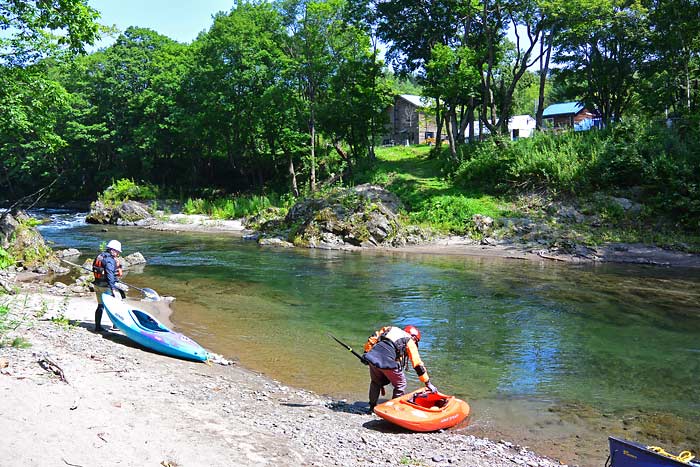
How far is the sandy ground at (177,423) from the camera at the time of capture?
5863 mm

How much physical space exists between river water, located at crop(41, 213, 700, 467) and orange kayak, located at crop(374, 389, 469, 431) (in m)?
0.55

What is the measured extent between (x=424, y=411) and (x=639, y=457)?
10.1ft

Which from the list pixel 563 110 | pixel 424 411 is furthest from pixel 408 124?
pixel 424 411

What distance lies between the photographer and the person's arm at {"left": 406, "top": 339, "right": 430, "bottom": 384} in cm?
816

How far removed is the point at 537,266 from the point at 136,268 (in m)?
16.1

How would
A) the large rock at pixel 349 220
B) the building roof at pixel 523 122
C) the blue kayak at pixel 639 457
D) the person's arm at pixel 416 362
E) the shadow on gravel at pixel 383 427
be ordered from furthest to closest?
the building roof at pixel 523 122
the large rock at pixel 349 220
the person's arm at pixel 416 362
the shadow on gravel at pixel 383 427
the blue kayak at pixel 639 457

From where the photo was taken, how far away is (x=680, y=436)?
821cm

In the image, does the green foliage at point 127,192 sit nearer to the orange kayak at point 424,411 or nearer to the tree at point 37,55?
the tree at point 37,55

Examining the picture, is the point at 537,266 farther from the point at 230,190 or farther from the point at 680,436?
the point at 230,190

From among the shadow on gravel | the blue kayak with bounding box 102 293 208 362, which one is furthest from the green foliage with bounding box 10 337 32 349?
the shadow on gravel

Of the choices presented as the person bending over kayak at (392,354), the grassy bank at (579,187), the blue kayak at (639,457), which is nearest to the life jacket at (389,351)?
the person bending over kayak at (392,354)

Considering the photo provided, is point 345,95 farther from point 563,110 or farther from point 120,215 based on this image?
point 563,110

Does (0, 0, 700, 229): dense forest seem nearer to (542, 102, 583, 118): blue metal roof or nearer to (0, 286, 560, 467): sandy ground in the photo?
(0, 286, 560, 467): sandy ground

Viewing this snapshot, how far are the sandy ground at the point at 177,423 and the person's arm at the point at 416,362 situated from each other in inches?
31.1
